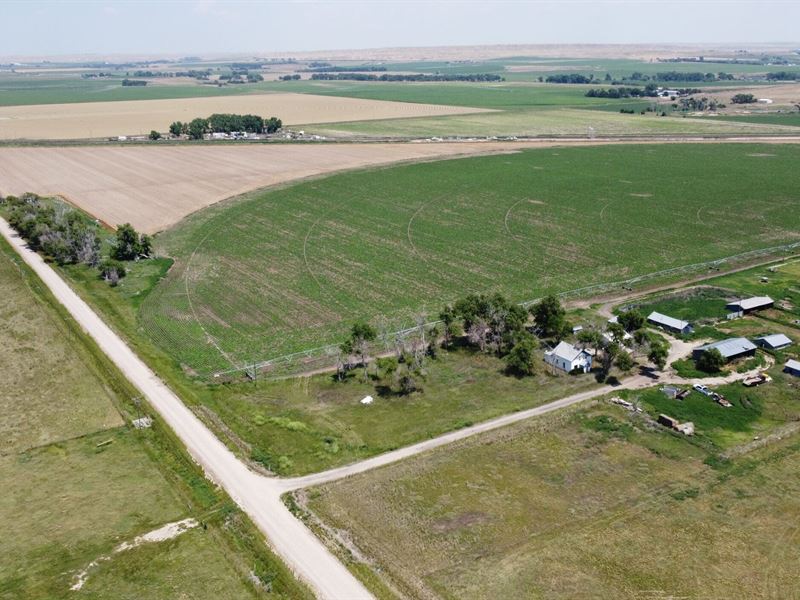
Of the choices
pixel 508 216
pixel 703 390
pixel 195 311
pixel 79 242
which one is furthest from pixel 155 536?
pixel 508 216

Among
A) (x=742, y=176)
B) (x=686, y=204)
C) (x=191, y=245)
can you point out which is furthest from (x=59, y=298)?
(x=742, y=176)

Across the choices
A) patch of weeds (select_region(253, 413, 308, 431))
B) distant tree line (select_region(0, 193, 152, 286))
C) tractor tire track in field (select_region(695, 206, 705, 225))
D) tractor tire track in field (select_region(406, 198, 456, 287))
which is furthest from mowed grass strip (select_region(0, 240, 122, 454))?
tractor tire track in field (select_region(695, 206, 705, 225))

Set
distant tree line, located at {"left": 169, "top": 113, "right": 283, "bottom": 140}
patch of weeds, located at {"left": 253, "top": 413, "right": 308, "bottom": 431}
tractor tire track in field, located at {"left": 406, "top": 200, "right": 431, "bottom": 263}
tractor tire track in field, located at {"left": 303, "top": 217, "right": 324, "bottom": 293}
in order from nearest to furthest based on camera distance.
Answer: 1. patch of weeds, located at {"left": 253, "top": 413, "right": 308, "bottom": 431}
2. tractor tire track in field, located at {"left": 303, "top": 217, "right": 324, "bottom": 293}
3. tractor tire track in field, located at {"left": 406, "top": 200, "right": 431, "bottom": 263}
4. distant tree line, located at {"left": 169, "top": 113, "right": 283, "bottom": 140}

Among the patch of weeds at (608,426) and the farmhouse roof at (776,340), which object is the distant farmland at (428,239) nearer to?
the farmhouse roof at (776,340)

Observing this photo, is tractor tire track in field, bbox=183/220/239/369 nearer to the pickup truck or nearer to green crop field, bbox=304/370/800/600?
green crop field, bbox=304/370/800/600

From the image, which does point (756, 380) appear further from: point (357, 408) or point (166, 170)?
point (166, 170)

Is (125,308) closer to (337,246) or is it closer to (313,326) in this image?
(313,326)
